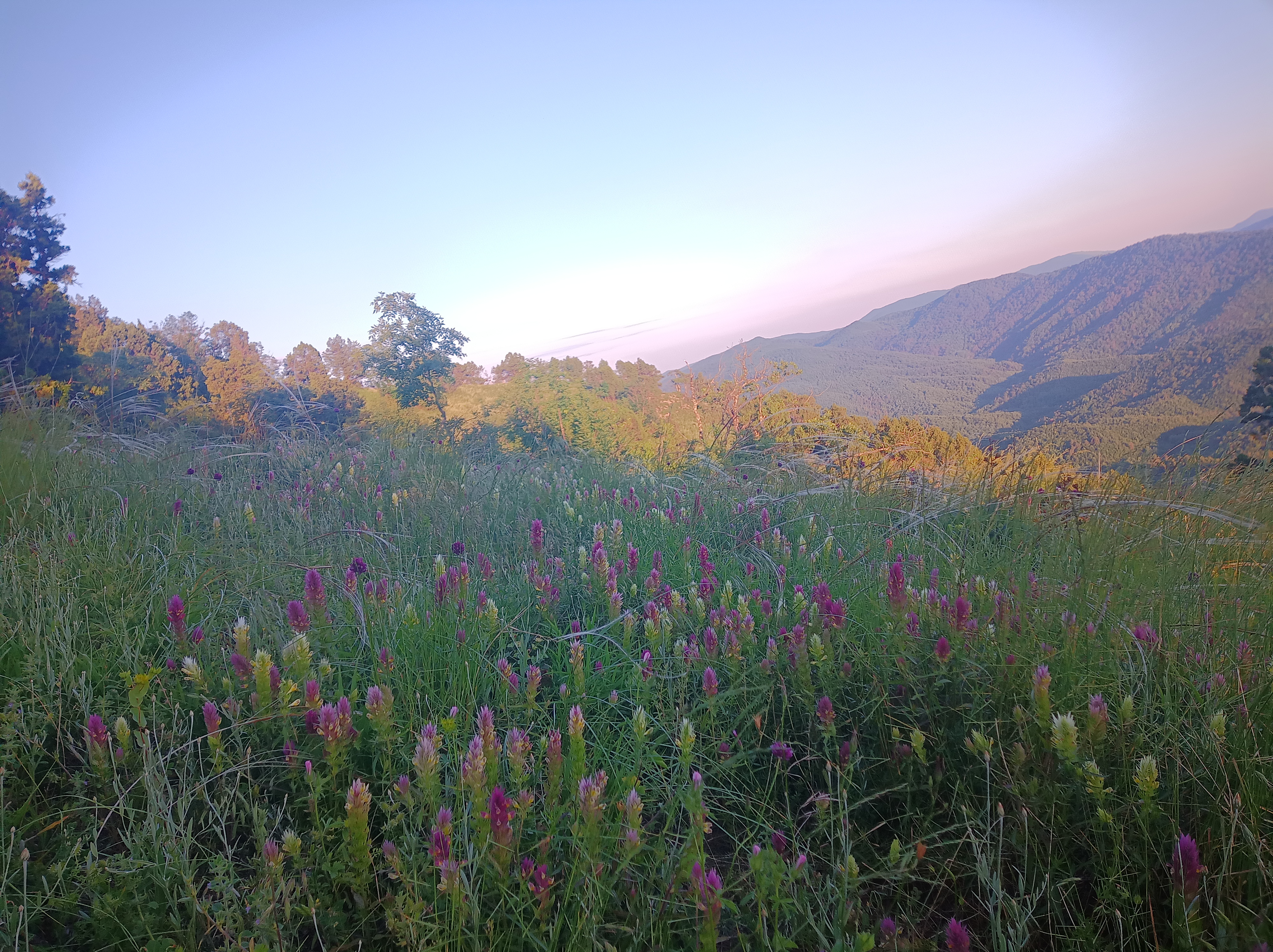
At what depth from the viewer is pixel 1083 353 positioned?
34.5 feet

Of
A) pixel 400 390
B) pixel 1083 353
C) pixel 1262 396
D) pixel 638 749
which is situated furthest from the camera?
pixel 400 390

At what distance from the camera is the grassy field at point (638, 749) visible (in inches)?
48.0

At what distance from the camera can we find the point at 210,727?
1.51 m

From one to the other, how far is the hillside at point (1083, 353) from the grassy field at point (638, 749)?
2.26 m

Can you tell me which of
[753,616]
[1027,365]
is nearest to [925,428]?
[753,616]

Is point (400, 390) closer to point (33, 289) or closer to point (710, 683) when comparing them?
point (33, 289)

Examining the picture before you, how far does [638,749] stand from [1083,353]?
12.4 metres

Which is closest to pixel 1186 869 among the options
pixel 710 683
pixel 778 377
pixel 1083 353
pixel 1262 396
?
pixel 710 683

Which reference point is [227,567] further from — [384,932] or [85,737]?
[384,932]

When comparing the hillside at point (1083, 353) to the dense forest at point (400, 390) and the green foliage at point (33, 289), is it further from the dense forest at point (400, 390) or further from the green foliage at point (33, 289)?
the green foliage at point (33, 289)

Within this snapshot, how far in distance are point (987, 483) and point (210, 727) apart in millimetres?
4423

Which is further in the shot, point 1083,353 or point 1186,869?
point 1083,353

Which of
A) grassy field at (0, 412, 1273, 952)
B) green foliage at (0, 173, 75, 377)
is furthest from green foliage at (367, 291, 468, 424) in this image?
grassy field at (0, 412, 1273, 952)

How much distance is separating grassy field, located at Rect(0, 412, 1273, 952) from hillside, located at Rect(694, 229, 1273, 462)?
2.26m
